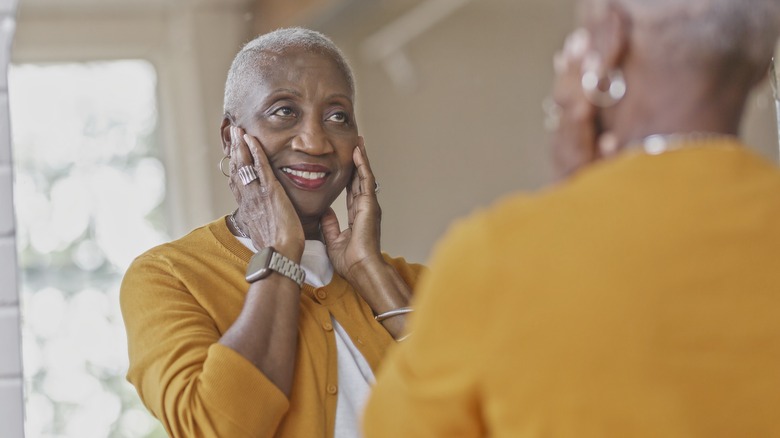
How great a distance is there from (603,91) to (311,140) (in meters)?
0.80

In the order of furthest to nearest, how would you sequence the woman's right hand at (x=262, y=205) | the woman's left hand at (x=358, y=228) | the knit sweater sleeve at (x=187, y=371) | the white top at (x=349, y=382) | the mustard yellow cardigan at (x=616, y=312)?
the woman's left hand at (x=358, y=228), the woman's right hand at (x=262, y=205), the white top at (x=349, y=382), the knit sweater sleeve at (x=187, y=371), the mustard yellow cardigan at (x=616, y=312)

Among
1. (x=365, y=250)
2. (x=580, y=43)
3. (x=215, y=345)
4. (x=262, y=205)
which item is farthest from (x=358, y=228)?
(x=580, y=43)

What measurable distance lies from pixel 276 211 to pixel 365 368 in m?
0.31

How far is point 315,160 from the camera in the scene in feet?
6.41

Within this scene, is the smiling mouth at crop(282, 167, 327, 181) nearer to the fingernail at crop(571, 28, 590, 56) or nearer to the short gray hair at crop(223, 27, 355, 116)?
the short gray hair at crop(223, 27, 355, 116)

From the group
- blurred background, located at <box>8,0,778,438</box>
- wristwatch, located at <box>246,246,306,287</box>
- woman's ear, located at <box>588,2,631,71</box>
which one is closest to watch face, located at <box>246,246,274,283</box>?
wristwatch, located at <box>246,246,306,287</box>

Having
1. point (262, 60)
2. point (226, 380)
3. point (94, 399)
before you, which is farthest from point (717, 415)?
point (94, 399)

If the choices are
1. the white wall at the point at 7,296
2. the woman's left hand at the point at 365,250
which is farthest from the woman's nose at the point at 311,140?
the white wall at the point at 7,296

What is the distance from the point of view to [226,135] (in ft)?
6.75

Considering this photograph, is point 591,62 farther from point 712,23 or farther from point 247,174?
point 247,174

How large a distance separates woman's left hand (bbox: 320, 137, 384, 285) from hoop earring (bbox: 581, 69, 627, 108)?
2.63 ft

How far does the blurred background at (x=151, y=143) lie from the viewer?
2.09 meters

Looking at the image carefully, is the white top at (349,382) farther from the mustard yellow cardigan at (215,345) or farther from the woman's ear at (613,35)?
the woman's ear at (613,35)

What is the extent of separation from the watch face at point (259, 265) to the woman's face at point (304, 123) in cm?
17
